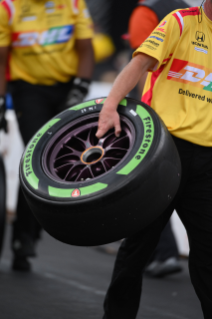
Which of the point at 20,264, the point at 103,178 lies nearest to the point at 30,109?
the point at 20,264

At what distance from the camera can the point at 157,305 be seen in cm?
369

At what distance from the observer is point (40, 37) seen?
4277 mm

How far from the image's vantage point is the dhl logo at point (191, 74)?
2.64 meters

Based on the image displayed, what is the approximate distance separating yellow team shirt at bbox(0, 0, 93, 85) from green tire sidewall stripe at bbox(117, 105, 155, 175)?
1839 mm

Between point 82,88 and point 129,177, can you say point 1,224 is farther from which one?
point 129,177

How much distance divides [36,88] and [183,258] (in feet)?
7.74

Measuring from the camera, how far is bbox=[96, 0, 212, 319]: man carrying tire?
2.60m

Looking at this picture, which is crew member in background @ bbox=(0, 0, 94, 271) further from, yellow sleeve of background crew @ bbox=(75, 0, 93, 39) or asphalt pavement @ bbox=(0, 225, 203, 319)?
asphalt pavement @ bbox=(0, 225, 203, 319)

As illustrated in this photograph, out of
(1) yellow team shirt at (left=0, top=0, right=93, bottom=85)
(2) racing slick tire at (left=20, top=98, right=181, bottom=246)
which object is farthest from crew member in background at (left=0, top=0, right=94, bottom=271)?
(2) racing slick tire at (left=20, top=98, right=181, bottom=246)

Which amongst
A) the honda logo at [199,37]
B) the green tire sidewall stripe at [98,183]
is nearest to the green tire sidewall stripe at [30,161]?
the green tire sidewall stripe at [98,183]

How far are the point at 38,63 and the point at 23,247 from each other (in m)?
1.42

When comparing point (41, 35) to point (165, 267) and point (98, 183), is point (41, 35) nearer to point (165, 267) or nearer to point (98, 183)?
point (165, 267)

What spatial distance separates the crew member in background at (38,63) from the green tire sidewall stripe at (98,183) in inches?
53.8

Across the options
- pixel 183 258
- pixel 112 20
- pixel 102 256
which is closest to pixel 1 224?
pixel 102 256
